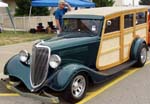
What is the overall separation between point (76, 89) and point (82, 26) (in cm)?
A: 184

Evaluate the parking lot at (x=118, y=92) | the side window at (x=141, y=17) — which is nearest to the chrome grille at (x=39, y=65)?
the parking lot at (x=118, y=92)

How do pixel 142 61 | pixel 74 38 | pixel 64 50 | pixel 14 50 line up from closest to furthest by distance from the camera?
pixel 64 50 → pixel 74 38 → pixel 142 61 → pixel 14 50

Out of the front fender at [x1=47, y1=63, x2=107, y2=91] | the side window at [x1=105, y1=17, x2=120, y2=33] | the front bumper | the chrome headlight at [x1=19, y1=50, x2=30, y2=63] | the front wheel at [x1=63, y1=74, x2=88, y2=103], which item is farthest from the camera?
the side window at [x1=105, y1=17, x2=120, y2=33]

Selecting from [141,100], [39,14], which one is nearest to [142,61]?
[141,100]

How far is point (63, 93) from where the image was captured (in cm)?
645

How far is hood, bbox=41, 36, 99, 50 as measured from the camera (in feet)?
22.5

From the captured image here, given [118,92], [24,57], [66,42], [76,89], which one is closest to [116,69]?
[118,92]

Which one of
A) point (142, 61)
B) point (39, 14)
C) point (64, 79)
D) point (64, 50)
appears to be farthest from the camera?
point (39, 14)

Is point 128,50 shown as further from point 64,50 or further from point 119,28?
point 64,50

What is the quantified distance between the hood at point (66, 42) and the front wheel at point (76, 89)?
70cm

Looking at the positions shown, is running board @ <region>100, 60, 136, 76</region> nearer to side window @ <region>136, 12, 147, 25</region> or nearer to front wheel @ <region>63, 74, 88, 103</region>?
front wheel @ <region>63, 74, 88, 103</region>

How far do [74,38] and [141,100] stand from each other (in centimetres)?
188

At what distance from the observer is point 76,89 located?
6691 millimetres

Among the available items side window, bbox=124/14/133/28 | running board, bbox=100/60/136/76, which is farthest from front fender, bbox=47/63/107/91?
side window, bbox=124/14/133/28
